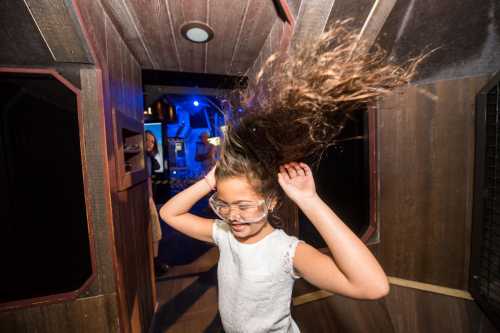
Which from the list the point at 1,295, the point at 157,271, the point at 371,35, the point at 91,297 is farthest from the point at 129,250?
the point at 371,35

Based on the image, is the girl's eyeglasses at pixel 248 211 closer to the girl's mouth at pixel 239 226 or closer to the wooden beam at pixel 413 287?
the girl's mouth at pixel 239 226

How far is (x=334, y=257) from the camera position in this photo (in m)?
0.63

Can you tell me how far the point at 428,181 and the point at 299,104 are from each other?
1.83 m

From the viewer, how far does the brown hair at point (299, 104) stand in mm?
681

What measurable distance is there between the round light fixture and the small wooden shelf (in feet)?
2.59

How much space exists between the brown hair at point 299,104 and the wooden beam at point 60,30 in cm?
97

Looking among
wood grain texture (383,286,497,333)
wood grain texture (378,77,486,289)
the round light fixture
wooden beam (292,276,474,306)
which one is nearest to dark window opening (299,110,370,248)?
wood grain texture (378,77,486,289)

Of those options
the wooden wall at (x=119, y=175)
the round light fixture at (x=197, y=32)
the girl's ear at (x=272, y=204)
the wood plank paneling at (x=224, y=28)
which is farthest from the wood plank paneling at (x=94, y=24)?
the girl's ear at (x=272, y=204)

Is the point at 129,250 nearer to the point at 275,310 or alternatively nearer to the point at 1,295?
the point at 1,295

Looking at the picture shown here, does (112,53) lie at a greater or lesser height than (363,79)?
greater

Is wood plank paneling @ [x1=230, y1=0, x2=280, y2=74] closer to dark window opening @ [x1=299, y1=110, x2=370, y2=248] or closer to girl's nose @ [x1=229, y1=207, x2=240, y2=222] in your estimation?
dark window opening @ [x1=299, y1=110, x2=370, y2=248]

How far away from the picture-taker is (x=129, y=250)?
1.50 metres

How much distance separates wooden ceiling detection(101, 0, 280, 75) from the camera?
1218 millimetres

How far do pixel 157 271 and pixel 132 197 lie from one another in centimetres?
177
